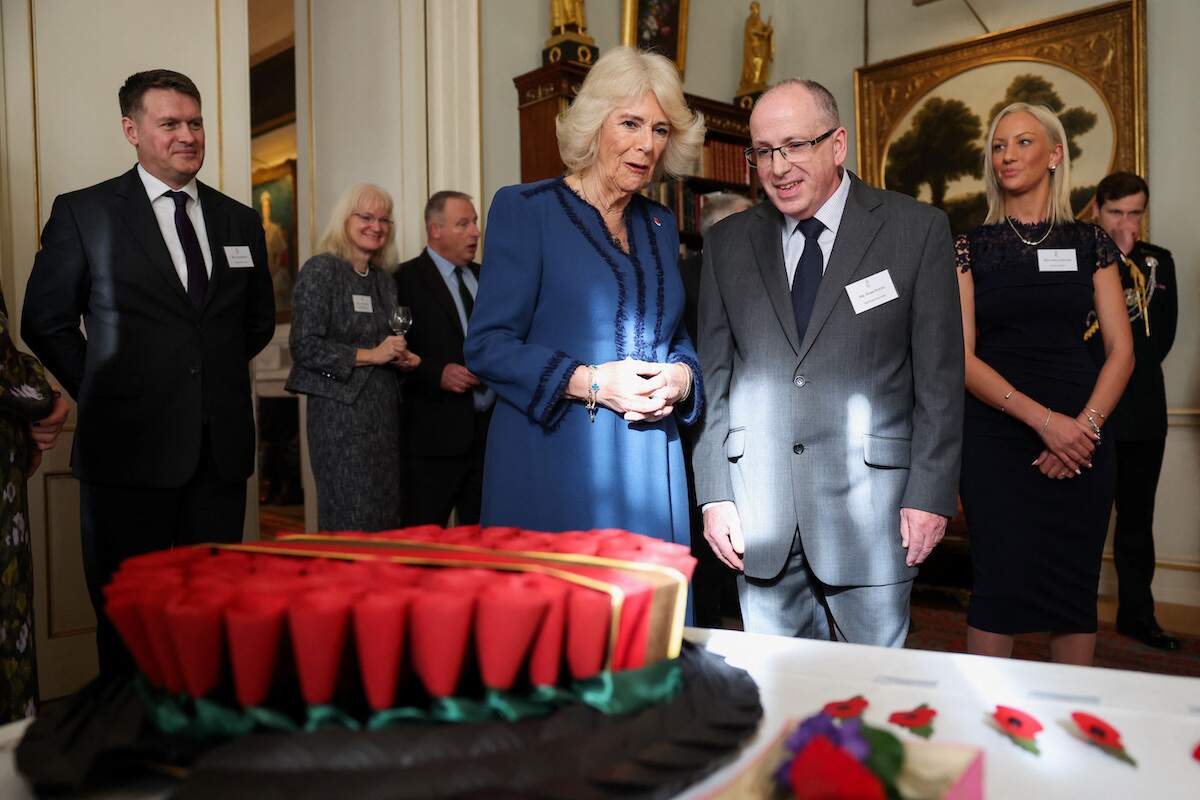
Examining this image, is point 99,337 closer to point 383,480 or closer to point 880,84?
point 383,480

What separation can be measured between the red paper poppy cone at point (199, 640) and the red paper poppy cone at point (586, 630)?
10.7 inches

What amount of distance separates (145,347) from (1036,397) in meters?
2.38

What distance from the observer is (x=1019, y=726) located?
822mm

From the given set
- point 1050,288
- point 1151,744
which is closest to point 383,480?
point 1050,288

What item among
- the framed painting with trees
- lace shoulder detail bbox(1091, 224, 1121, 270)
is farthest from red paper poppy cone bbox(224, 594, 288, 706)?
the framed painting with trees

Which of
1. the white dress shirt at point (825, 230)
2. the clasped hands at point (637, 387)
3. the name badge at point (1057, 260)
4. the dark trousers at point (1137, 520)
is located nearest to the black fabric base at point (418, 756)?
the clasped hands at point (637, 387)

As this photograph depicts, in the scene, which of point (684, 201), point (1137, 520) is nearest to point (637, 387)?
point (1137, 520)

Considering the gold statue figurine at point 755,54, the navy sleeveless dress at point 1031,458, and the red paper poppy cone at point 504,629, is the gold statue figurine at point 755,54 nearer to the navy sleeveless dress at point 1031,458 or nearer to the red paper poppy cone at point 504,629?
the navy sleeveless dress at point 1031,458

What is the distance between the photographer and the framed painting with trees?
492 cm

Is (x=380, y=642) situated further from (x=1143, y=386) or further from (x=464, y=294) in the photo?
(x=1143, y=386)

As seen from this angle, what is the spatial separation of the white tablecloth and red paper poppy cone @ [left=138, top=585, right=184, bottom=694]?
0.08 metres

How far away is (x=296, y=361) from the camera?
3436mm

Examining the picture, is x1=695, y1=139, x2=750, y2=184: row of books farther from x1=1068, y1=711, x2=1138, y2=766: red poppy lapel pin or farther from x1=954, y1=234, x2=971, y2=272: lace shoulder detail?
x1=1068, y1=711, x2=1138, y2=766: red poppy lapel pin

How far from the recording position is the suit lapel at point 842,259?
5.86ft
